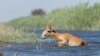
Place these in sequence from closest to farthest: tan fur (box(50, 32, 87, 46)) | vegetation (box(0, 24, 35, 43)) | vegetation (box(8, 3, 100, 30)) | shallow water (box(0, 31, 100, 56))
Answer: shallow water (box(0, 31, 100, 56))
tan fur (box(50, 32, 87, 46))
vegetation (box(0, 24, 35, 43))
vegetation (box(8, 3, 100, 30))

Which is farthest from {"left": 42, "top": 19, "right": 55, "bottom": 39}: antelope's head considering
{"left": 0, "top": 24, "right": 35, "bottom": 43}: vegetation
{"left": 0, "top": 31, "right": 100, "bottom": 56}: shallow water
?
{"left": 0, "top": 24, "right": 35, "bottom": 43}: vegetation

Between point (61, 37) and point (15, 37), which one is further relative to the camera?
point (15, 37)

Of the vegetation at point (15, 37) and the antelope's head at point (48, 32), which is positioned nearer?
the antelope's head at point (48, 32)

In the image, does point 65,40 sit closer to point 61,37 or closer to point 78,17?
point 61,37

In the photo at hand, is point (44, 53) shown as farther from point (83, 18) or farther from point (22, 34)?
point (83, 18)

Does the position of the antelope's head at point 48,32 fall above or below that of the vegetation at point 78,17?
below

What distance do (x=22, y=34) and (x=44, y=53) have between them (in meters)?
4.98

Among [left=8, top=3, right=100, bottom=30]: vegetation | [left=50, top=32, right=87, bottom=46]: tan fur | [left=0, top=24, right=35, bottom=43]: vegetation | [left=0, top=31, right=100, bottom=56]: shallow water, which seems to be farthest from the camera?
[left=8, top=3, right=100, bottom=30]: vegetation

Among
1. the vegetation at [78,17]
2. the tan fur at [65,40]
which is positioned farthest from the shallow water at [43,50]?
the vegetation at [78,17]

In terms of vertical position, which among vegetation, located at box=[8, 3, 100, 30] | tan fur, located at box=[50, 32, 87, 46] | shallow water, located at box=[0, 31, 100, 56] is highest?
vegetation, located at box=[8, 3, 100, 30]

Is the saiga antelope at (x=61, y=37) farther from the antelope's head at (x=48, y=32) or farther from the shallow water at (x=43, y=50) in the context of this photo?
the shallow water at (x=43, y=50)

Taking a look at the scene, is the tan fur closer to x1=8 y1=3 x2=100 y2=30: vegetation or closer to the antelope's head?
the antelope's head

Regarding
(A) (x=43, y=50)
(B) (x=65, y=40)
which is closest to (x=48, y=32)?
→ (B) (x=65, y=40)

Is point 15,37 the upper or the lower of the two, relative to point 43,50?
upper
